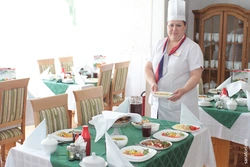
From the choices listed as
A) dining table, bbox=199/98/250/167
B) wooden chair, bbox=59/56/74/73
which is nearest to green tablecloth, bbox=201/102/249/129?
dining table, bbox=199/98/250/167

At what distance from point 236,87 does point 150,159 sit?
1890 millimetres

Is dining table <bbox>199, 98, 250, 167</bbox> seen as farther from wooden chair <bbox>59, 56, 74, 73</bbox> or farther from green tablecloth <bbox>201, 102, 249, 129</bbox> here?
wooden chair <bbox>59, 56, 74, 73</bbox>

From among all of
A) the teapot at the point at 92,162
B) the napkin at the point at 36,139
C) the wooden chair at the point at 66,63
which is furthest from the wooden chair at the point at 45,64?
the teapot at the point at 92,162

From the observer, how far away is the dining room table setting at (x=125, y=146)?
173 cm

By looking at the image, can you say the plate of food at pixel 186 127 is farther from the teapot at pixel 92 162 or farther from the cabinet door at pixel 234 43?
the cabinet door at pixel 234 43

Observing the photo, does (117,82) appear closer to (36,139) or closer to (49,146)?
(36,139)

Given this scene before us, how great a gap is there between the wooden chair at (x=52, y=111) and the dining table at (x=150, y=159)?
0.88 feet

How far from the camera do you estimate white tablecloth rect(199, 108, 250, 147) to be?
2.81m

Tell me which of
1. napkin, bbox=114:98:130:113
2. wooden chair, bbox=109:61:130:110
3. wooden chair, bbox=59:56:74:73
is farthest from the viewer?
wooden chair, bbox=59:56:74:73

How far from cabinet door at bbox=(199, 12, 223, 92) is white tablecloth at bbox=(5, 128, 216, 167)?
275 centimetres

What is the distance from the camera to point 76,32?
228 inches

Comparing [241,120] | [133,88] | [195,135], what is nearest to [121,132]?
[195,135]

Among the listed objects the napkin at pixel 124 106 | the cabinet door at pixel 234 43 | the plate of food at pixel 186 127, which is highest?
the cabinet door at pixel 234 43

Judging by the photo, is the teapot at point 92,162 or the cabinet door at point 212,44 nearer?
the teapot at point 92,162
